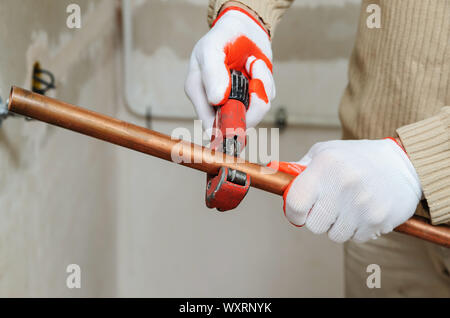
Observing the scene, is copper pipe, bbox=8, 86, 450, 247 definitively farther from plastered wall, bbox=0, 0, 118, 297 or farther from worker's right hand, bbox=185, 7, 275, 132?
plastered wall, bbox=0, 0, 118, 297

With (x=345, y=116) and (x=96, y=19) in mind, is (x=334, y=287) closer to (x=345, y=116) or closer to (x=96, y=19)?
(x=345, y=116)

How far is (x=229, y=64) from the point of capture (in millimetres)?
636

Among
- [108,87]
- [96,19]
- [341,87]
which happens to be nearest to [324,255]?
[341,87]

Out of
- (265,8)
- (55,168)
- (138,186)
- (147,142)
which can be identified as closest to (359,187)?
(147,142)

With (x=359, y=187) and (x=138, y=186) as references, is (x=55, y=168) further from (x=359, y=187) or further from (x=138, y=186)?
(x=359, y=187)

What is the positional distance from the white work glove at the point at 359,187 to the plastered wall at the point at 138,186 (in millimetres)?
418

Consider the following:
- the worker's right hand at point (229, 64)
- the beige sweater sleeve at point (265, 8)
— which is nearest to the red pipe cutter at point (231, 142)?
the worker's right hand at point (229, 64)

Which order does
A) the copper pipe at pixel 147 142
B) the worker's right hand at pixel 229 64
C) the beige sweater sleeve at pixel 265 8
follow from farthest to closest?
the beige sweater sleeve at pixel 265 8 → the worker's right hand at pixel 229 64 → the copper pipe at pixel 147 142

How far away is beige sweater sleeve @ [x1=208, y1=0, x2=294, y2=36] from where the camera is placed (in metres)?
0.71

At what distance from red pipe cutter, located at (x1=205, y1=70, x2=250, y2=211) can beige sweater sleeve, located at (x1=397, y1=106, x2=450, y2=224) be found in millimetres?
203

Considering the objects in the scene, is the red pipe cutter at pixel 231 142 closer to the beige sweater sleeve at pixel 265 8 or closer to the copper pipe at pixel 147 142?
the copper pipe at pixel 147 142

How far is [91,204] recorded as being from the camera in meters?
1.14

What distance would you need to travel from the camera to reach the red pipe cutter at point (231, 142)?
484mm
